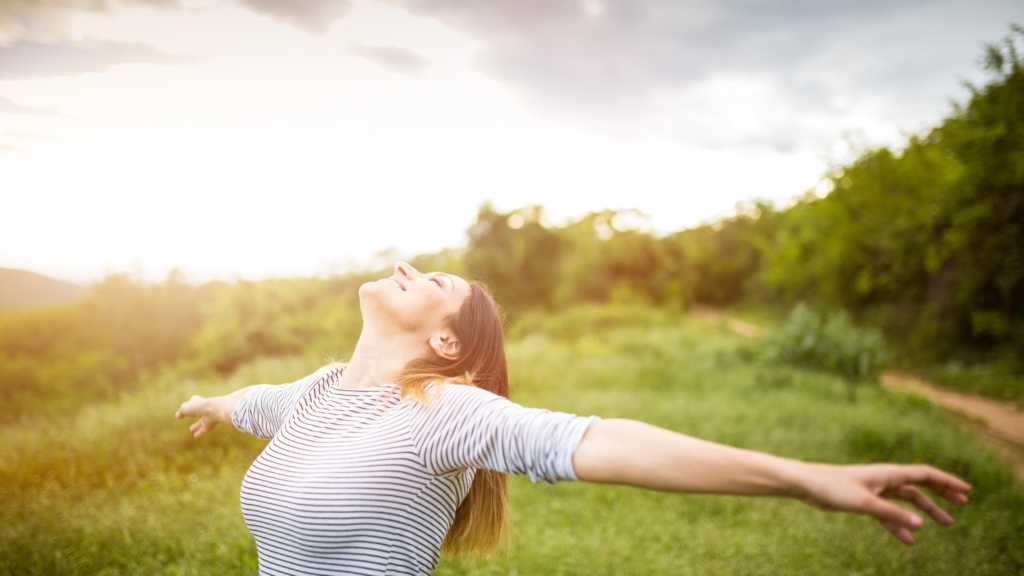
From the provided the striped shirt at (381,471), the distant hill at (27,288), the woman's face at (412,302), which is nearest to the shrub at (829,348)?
the woman's face at (412,302)

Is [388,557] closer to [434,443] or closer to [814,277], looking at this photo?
[434,443]

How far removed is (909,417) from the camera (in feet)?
24.8

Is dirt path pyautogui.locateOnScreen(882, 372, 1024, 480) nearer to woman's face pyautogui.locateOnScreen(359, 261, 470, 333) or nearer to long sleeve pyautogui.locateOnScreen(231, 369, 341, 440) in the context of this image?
woman's face pyautogui.locateOnScreen(359, 261, 470, 333)

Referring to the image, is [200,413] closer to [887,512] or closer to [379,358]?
[379,358]

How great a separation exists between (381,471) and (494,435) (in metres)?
0.37

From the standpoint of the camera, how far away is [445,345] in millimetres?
1903

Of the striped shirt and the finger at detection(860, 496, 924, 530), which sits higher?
the finger at detection(860, 496, 924, 530)

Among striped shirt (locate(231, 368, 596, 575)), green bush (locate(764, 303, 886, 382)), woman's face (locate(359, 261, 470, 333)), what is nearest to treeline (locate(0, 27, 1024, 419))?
woman's face (locate(359, 261, 470, 333))

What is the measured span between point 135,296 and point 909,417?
17.3 metres

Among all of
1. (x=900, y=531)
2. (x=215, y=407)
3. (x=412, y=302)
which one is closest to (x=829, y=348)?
(x=900, y=531)

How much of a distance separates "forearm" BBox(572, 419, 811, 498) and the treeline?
1.05m

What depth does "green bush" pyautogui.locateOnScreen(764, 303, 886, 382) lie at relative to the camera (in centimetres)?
1071

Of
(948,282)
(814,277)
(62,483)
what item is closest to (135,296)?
(62,483)

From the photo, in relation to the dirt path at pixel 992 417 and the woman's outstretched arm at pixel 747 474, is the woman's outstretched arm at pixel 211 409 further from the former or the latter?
the dirt path at pixel 992 417
